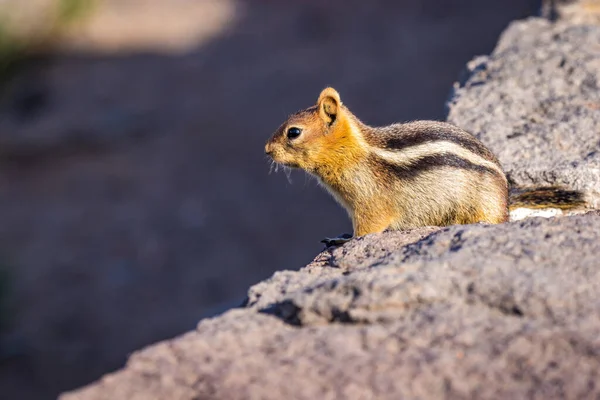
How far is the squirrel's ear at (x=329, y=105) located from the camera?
17.6ft

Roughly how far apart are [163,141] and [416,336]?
13281 mm

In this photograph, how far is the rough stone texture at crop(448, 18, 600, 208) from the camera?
4.88 m

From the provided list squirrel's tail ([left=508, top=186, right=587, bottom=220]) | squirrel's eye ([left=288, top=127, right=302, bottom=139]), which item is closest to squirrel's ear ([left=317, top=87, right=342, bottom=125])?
squirrel's eye ([left=288, top=127, right=302, bottom=139])

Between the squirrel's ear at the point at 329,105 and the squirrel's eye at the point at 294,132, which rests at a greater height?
the squirrel's ear at the point at 329,105

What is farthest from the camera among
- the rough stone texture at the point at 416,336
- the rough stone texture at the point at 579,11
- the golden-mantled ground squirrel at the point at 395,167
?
the rough stone texture at the point at 579,11

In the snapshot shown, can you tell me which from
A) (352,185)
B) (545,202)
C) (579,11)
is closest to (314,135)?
(352,185)

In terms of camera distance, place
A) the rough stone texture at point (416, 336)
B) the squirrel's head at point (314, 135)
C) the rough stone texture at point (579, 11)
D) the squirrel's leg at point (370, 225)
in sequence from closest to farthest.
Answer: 1. the rough stone texture at point (416, 336)
2. the squirrel's leg at point (370, 225)
3. the squirrel's head at point (314, 135)
4. the rough stone texture at point (579, 11)

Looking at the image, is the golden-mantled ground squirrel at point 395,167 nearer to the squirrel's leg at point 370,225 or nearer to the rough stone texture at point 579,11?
the squirrel's leg at point 370,225

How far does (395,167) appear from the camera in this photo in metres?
5.02

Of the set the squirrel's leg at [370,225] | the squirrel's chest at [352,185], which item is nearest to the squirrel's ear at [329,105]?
the squirrel's chest at [352,185]

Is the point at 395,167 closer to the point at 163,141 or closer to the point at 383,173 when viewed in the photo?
the point at 383,173

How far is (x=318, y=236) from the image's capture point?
42.0ft

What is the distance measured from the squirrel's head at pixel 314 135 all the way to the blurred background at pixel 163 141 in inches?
189

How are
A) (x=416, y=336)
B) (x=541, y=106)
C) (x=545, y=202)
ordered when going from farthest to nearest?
(x=541, y=106) < (x=545, y=202) < (x=416, y=336)
